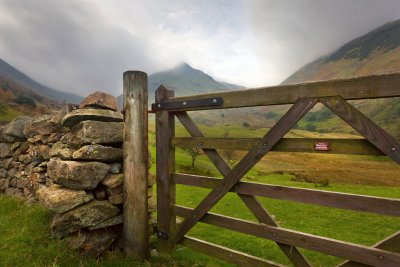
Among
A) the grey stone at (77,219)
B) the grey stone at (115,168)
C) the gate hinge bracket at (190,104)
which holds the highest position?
the gate hinge bracket at (190,104)

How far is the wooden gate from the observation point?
171 inches

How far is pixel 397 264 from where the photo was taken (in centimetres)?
421

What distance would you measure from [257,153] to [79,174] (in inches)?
158

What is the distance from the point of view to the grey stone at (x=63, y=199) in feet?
21.2

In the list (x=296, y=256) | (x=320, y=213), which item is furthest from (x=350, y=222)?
(x=296, y=256)

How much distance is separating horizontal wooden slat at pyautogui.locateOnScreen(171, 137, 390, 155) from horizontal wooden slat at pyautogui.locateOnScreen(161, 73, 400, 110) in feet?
2.18

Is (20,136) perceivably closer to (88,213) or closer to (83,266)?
(88,213)

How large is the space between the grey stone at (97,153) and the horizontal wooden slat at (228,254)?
Answer: 8.47ft

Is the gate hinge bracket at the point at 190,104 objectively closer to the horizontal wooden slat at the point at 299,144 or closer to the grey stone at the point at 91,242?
the horizontal wooden slat at the point at 299,144

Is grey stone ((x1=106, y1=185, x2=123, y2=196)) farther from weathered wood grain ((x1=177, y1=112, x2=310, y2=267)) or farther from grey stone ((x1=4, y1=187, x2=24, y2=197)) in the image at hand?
grey stone ((x1=4, y1=187, x2=24, y2=197))

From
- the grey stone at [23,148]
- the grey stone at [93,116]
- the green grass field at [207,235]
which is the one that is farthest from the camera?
the grey stone at [23,148]

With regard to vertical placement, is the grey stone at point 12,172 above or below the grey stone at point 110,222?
above

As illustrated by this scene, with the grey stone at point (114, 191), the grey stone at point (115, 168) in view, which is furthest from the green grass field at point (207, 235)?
the grey stone at point (115, 168)

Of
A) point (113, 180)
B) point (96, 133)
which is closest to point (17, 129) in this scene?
point (96, 133)
